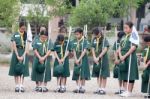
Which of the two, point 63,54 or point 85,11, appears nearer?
point 63,54

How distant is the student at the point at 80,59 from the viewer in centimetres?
1595

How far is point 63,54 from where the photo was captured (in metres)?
16.1

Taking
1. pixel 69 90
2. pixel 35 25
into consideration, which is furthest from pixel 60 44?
pixel 35 25

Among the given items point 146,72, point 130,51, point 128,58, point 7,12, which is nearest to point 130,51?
point 130,51

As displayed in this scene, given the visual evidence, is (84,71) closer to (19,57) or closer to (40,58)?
(40,58)

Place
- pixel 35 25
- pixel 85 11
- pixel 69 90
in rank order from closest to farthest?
pixel 69 90 → pixel 85 11 → pixel 35 25

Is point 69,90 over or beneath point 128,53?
beneath

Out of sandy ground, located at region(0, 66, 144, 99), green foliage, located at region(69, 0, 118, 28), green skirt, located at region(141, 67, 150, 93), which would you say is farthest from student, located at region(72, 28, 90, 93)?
green foliage, located at region(69, 0, 118, 28)

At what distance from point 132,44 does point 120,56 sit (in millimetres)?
466

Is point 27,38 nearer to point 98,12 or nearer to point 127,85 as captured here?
point 127,85

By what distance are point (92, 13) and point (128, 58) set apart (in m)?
13.1

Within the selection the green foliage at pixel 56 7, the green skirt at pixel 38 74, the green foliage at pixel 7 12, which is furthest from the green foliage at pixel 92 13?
the green skirt at pixel 38 74

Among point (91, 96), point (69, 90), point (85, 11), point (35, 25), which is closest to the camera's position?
point (91, 96)

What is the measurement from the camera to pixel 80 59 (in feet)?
52.4
